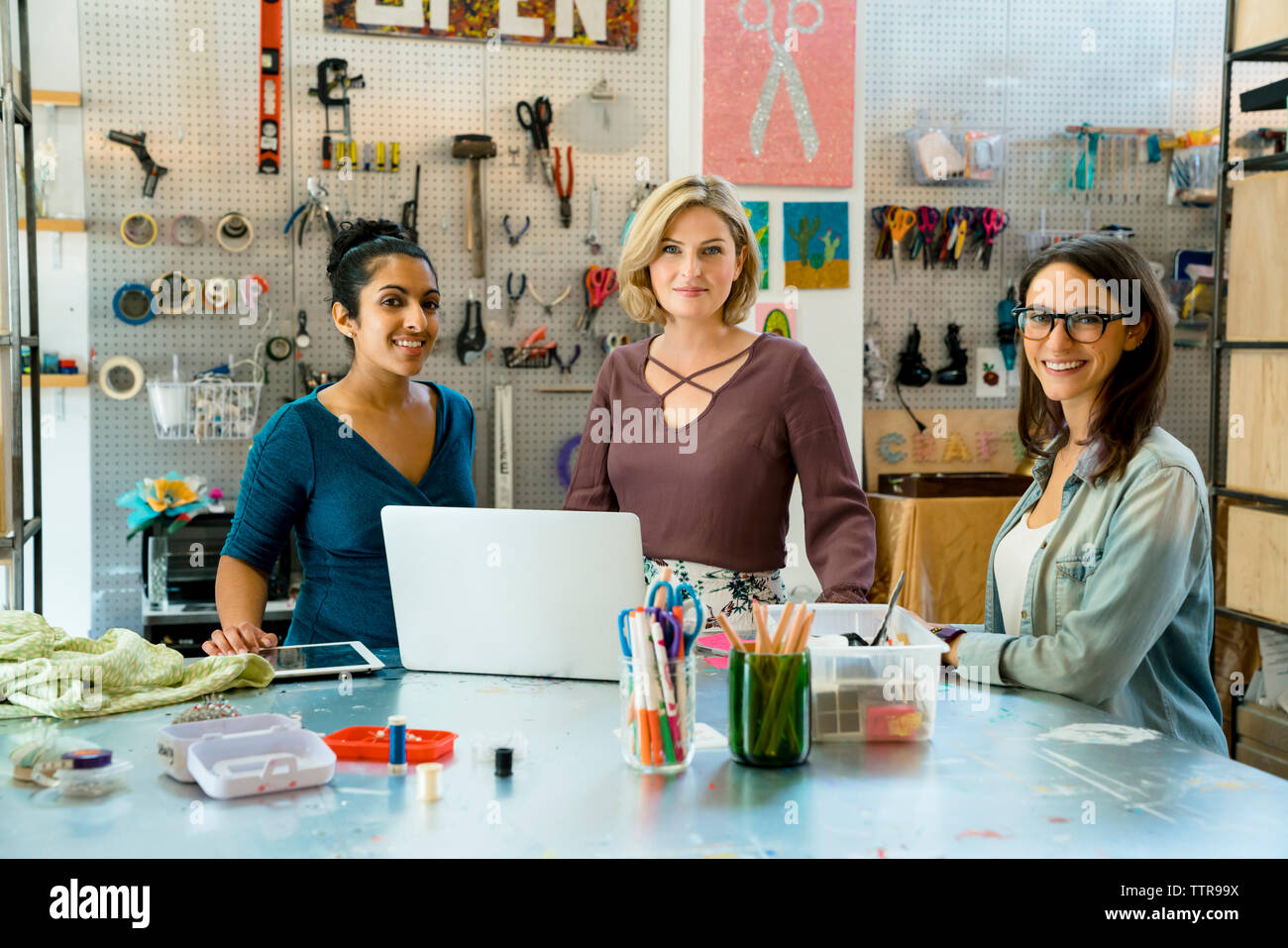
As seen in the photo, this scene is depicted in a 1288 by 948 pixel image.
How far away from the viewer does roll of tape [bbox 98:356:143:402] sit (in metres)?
4.12

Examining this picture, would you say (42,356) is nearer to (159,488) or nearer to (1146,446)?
(159,488)

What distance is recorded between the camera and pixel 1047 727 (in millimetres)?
1498

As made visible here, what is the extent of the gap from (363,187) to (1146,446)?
10.9 ft

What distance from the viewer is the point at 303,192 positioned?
14.0ft

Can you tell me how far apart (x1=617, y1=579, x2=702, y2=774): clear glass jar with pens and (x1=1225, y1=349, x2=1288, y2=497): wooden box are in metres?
2.79

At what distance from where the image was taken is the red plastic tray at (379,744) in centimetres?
136

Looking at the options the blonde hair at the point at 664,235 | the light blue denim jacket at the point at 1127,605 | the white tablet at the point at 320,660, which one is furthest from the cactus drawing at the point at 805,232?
the white tablet at the point at 320,660

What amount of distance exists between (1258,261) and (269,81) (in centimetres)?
336

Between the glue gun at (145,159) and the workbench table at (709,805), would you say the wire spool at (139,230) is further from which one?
the workbench table at (709,805)

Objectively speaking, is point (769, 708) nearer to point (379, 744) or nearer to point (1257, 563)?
point (379, 744)

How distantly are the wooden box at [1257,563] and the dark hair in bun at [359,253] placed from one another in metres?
2.60

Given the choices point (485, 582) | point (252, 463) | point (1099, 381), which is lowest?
point (485, 582)

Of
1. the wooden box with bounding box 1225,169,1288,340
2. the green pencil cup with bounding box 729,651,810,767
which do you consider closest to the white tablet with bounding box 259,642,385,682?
the green pencil cup with bounding box 729,651,810,767
